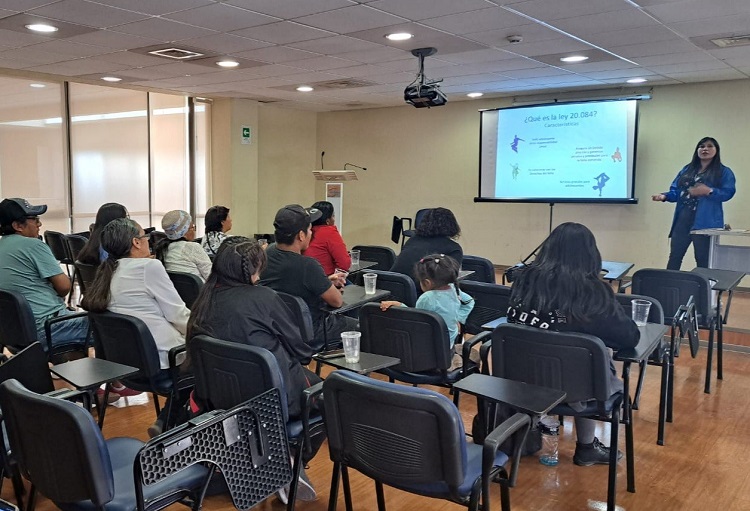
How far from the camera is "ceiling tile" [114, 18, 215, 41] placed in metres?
4.90

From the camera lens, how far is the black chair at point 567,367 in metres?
2.42

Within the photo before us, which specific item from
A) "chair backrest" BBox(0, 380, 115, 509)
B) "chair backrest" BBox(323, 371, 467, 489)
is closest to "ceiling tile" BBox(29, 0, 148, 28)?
"chair backrest" BBox(0, 380, 115, 509)

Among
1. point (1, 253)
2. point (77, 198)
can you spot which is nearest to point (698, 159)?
point (1, 253)

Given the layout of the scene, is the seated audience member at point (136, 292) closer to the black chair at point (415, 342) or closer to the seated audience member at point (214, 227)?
the black chair at point (415, 342)

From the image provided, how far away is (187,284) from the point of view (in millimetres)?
3850

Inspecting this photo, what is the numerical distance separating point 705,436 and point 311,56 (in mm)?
4730

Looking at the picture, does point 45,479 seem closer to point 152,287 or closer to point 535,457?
point 152,287

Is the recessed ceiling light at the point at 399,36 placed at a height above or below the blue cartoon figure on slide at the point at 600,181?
above

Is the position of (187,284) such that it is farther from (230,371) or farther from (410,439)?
(410,439)

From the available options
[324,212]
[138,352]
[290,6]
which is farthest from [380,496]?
[290,6]

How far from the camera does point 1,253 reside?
352 cm

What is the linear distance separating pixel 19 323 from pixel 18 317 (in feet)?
0.11

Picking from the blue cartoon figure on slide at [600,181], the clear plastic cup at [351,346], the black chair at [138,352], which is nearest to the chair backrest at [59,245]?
the black chair at [138,352]

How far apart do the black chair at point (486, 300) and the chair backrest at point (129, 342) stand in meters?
1.92
